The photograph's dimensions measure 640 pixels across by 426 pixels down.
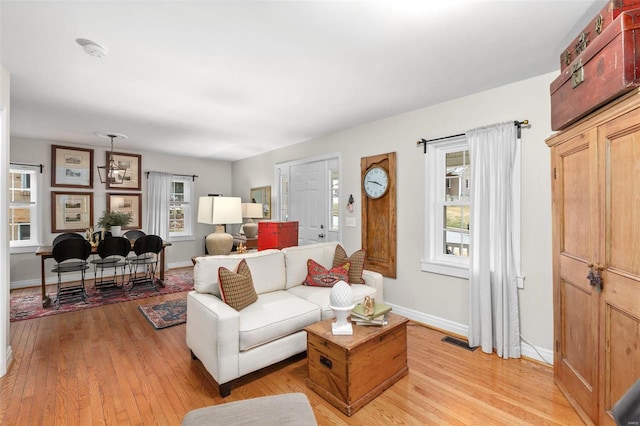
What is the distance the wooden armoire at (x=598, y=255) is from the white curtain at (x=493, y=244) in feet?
1.77

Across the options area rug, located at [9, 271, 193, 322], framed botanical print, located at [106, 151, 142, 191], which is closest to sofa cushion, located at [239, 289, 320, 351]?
area rug, located at [9, 271, 193, 322]

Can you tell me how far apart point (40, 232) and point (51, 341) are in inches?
118

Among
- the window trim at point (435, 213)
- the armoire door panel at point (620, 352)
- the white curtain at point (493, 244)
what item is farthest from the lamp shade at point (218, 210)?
the armoire door panel at point (620, 352)

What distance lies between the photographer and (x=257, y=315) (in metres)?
2.33

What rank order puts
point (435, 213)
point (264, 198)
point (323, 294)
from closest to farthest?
point (323, 294) < point (435, 213) < point (264, 198)

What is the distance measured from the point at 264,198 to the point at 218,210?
2.37 meters

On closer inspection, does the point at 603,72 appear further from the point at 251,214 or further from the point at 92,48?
the point at 251,214

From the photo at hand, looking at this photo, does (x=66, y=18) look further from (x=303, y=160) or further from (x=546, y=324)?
(x=546, y=324)

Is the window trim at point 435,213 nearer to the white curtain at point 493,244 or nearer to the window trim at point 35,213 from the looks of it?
the white curtain at point 493,244

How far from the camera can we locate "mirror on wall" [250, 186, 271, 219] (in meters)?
5.85

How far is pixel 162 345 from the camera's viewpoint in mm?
2883

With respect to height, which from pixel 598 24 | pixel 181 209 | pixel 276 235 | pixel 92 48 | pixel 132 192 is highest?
pixel 92 48

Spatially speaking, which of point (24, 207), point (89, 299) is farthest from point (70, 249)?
point (24, 207)

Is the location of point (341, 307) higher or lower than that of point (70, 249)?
lower
